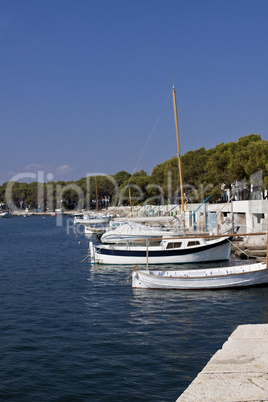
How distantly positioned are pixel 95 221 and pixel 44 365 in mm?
92599

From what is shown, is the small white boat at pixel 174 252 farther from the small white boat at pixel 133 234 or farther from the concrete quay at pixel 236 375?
the concrete quay at pixel 236 375

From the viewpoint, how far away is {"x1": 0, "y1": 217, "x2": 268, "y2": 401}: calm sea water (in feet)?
44.5

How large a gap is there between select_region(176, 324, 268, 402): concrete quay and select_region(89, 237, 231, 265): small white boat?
23.8 metres

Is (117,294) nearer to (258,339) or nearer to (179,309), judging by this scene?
(179,309)

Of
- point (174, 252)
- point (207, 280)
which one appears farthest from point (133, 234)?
point (207, 280)

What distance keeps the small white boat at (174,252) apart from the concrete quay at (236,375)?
23.8 m

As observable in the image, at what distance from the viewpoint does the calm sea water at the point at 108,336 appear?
13570 mm

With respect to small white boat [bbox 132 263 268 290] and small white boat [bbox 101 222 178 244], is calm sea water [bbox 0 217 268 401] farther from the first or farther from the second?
small white boat [bbox 101 222 178 244]

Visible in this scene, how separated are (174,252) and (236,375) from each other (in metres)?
26.7

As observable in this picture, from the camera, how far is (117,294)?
26984mm

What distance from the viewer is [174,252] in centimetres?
3622

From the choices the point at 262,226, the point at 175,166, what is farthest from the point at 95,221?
the point at 262,226

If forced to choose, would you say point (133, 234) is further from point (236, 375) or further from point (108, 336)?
point (236, 375)

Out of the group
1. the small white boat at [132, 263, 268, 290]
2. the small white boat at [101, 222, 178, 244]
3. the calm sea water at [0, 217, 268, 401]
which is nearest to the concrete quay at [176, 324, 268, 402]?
the calm sea water at [0, 217, 268, 401]
